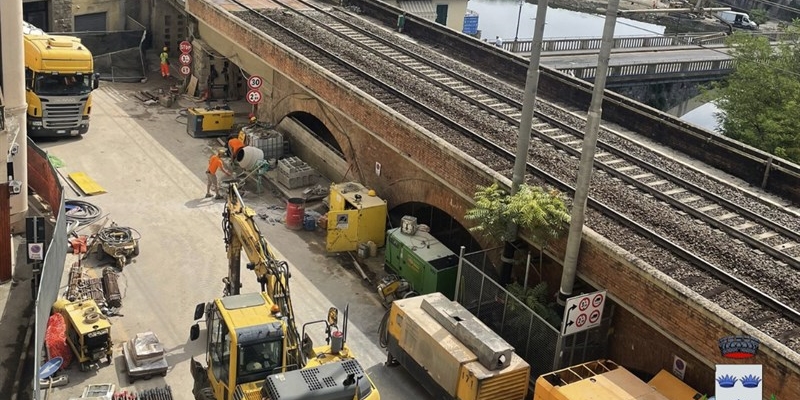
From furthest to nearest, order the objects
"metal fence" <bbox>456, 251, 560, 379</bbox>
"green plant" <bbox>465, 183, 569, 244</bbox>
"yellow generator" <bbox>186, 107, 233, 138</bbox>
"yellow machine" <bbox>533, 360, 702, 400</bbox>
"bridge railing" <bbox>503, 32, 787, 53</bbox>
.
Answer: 1. "bridge railing" <bbox>503, 32, 787, 53</bbox>
2. "yellow generator" <bbox>186, 107, 233, 138</bbox>
3. "green plant" <bbox>465, 183, 569, 244</bbox>
4. "metal fence" <bbox>456, 251, 560, 379</bbox>
5. "yellow machine" <bbox>533, 360, 702, 400</bbox>

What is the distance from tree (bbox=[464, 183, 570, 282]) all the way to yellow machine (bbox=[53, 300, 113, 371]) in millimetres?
7863

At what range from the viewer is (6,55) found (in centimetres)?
2214

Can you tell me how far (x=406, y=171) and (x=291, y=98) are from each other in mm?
7964

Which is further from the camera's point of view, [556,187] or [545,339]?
[556,187]

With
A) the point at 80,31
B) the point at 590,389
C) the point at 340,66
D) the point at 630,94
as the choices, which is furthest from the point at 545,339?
the point at 80,31

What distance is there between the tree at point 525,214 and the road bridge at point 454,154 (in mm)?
401

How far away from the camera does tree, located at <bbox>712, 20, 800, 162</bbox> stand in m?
34.7

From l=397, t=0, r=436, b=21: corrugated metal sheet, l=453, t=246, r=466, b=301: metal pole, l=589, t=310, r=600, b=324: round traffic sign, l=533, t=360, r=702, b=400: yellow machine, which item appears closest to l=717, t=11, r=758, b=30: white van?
l=397, t=0, r=436, b=21: corrugated metal sheet

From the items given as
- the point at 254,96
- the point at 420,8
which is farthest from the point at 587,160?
the point at 420,8

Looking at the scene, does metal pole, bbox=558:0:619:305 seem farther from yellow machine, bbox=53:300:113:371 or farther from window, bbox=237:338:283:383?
yellow machine, bbox=53:300:113:371

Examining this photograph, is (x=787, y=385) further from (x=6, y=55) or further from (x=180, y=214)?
(x=6, y=55)

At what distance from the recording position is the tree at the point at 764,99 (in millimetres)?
34688

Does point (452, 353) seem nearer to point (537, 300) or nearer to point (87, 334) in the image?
point (537, 300)

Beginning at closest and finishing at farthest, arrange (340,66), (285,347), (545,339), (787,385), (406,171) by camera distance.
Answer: (787,385) → (285,347) → (545,339) → (406,171) → (340,66)
